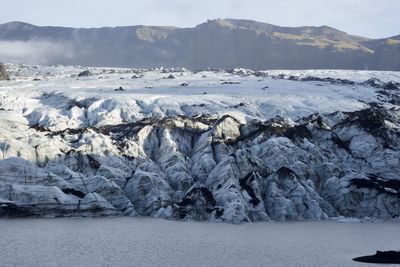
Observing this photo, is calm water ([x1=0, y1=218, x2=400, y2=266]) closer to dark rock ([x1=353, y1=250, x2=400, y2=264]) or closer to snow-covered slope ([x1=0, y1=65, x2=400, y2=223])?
dark rock ([x1=353, y1=250, x2=400, y2=264])

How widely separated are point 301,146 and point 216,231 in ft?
81.6

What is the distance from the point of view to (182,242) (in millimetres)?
49875

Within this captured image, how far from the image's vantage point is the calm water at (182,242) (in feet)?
141

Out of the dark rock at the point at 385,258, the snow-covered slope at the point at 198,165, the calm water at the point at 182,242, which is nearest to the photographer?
the calm water at the point at 182,242

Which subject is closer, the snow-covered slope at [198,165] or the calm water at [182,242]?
the calm water at [182,242]

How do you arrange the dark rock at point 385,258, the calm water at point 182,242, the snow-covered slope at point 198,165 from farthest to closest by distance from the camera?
the snow-covered slope at point 198,165 < the dark rock at point 385,258 < the calm water at point 182,242

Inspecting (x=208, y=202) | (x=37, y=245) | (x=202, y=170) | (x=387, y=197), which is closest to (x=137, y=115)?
(x=202, y=170)

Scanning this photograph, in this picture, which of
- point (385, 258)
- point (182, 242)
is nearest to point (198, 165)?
point (182, 242)

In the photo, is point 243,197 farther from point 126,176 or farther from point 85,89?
point 85,89

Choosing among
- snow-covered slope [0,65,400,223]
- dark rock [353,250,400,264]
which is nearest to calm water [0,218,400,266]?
dark rock [353,250,400,264]

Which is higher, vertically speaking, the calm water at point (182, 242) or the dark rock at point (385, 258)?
the dark rock at point (385, 258)

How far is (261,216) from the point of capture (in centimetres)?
6444

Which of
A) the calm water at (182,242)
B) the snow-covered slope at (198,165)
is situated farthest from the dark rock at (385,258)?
the snow-covered slope at (198,165)

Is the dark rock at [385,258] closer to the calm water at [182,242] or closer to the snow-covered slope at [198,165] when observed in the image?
the calm water at [182,242]
